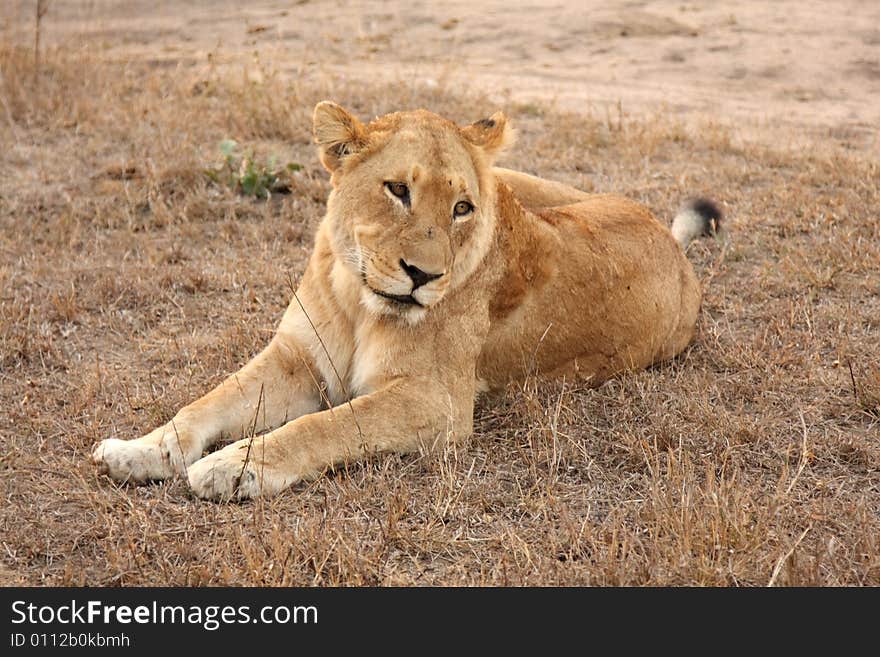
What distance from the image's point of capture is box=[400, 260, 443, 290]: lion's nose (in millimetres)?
3514

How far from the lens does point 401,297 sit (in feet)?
11.8

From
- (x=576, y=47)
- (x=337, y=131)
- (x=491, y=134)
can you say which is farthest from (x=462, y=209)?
(x=576, y=47)

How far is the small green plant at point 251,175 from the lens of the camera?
21.7ft

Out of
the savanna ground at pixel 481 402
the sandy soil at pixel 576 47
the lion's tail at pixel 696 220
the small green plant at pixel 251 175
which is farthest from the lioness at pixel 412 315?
the sandy soil at pixel 576 47

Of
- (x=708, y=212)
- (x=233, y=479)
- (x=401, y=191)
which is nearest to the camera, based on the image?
(x=233, y=479)

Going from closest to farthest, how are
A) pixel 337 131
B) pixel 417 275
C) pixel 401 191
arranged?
pixel 417 275
pixel 401 191
pixel 337 131

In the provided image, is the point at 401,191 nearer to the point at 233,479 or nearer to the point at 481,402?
the point at 481,402

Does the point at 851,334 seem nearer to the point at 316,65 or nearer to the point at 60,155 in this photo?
the point at 60,155

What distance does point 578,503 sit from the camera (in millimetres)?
3506

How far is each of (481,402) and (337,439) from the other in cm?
81

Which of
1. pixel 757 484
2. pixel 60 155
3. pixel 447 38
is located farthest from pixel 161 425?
pixel 447 38

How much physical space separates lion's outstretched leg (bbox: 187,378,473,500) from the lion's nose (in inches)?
16.1

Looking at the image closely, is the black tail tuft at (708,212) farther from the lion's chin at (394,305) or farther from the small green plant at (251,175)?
the lion's chin at (394,305)

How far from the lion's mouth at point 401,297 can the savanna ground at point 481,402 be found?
0.53 metres
